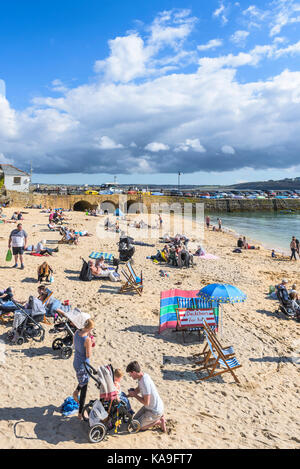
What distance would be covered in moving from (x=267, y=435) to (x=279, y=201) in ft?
231

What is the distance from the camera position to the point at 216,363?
219 inches

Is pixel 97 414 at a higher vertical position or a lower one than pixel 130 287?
lower

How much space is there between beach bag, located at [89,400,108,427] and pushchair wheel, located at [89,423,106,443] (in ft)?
0.20

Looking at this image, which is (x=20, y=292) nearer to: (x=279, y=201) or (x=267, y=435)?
(x=267, y=435)

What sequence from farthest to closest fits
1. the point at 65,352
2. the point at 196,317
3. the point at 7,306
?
the point at 196,317
the point at 7,306
the point at 65,352

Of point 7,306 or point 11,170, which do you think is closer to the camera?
point 7,306

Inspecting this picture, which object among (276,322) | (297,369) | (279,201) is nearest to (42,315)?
(297,369)

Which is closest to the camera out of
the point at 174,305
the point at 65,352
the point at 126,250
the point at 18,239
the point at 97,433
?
the point at 97,433

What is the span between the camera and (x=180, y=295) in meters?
7.99

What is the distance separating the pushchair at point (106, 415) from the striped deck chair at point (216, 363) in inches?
79.3

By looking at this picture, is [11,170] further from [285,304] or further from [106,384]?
[106,384]

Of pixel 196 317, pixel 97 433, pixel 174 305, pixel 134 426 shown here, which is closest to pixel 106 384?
pixel 97 433

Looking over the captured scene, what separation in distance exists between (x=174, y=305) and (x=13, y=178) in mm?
39055

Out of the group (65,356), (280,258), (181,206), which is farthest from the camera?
(181,206)
